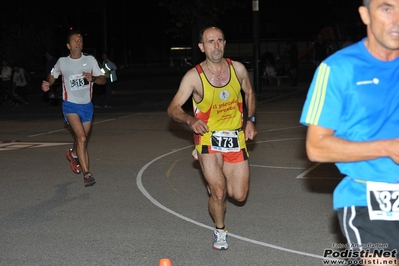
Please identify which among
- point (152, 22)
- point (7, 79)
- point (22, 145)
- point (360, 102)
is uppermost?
point (152, 22)

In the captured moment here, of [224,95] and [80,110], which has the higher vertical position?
[224,95]

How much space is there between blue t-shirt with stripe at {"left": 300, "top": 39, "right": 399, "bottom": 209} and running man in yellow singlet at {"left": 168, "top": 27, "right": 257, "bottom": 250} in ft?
12.3

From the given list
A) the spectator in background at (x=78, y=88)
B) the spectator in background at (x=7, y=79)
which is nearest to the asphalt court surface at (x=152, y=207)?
the spectator in background at (x=78, y=88)

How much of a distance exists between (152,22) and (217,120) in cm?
8759

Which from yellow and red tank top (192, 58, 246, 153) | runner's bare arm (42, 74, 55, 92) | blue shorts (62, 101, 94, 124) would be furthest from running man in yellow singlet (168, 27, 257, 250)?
runner's bare arm (42, 74, 55, 92)

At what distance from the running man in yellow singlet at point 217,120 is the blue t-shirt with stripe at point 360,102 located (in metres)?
3.74

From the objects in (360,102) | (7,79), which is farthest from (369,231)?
(7,79)

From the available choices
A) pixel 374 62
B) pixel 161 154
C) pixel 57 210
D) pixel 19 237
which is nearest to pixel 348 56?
pixel 374 62

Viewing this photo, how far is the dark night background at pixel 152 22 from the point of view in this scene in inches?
1041

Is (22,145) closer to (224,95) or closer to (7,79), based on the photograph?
(224,95)

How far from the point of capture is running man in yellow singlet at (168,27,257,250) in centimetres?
737

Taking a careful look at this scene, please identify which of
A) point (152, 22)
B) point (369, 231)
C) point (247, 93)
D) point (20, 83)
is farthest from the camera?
point (152, 22)

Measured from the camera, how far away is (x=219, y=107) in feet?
24.4

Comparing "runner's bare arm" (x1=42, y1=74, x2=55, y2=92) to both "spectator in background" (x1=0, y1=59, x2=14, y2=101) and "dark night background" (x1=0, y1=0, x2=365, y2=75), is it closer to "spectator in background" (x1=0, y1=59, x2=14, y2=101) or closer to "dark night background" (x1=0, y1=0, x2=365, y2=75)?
"dark night background" (x1=0, y1=0, x2=365, y2=75)
